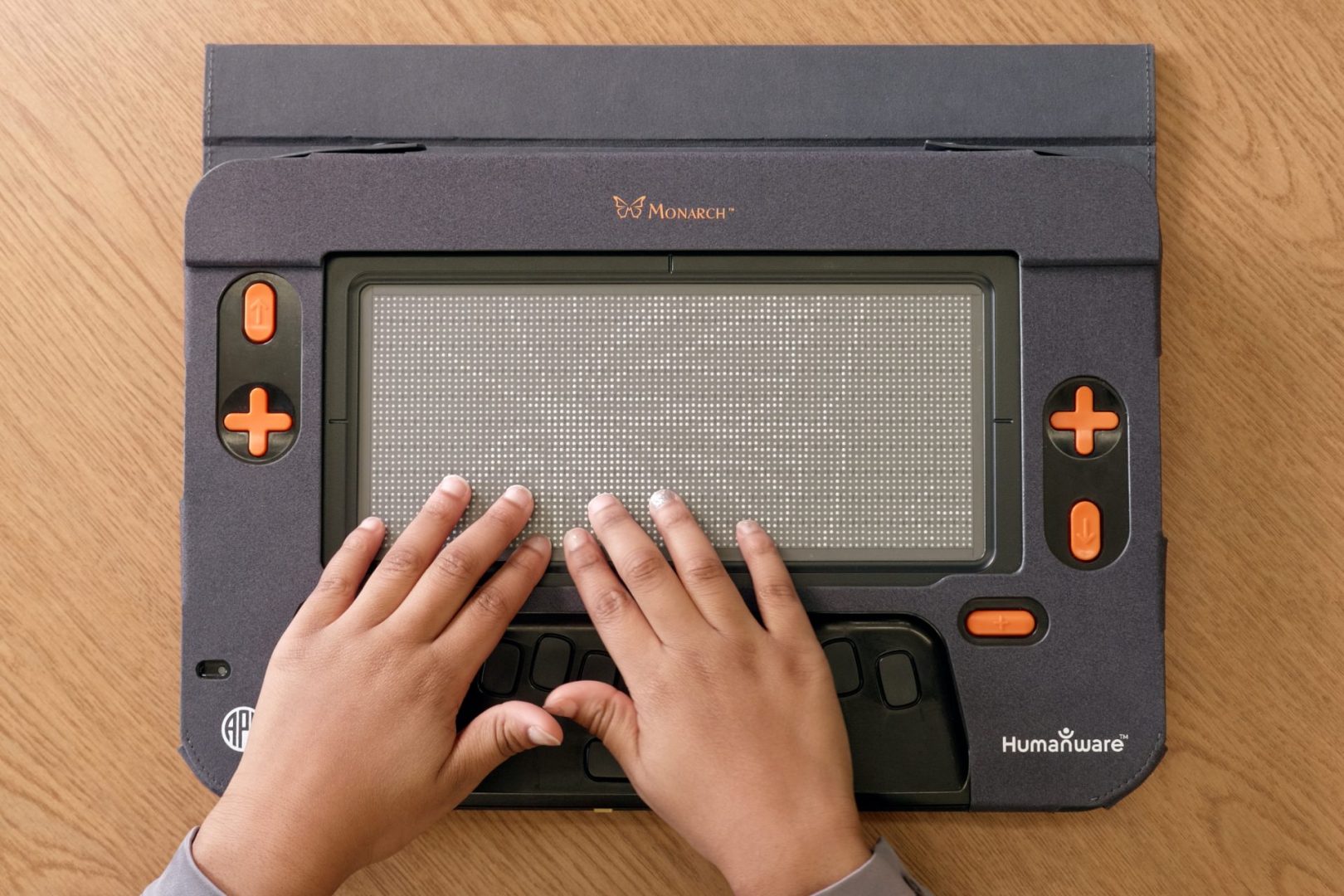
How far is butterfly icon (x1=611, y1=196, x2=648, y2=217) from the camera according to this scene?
1.80 feet

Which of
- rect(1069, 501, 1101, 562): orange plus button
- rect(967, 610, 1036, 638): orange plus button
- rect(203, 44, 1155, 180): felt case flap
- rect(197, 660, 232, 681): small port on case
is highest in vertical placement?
rect(203, 44, 1155, 180): felt case flap

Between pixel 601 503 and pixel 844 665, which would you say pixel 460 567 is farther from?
pixel 844 665

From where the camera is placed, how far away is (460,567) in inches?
20.5

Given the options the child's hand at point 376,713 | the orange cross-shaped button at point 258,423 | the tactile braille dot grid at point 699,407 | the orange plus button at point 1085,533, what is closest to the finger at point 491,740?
the child's hand at point 376,713

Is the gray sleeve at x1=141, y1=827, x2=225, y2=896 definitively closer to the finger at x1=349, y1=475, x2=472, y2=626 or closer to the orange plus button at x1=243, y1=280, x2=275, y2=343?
the finger at x1=349, y1=475, x2=472, y2=626

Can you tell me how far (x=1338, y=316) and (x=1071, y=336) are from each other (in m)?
0.21

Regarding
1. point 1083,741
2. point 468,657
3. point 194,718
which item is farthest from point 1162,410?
point 194,718

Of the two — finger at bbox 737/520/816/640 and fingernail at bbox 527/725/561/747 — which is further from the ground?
finger at bbox 737/520/816/640

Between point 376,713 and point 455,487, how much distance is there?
137 mm

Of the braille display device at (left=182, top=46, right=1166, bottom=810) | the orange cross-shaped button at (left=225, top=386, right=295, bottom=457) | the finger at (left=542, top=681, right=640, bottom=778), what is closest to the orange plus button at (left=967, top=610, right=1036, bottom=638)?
the braille display device at (left=182, top=46, right=1166, bottom=810)

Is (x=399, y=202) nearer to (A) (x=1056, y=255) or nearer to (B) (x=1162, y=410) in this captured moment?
(A) (x=1056, y=255)

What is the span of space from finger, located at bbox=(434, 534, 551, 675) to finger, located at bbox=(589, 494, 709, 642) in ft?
0.14

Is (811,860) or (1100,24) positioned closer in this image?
(811,860)

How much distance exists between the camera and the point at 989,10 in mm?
613
